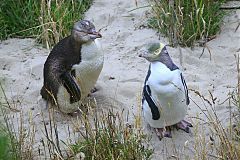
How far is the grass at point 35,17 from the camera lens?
4926 millimetres

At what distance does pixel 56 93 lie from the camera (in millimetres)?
4020

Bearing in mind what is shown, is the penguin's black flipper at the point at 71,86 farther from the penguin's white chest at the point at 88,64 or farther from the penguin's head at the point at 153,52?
the penguin's head at the point at 153,52

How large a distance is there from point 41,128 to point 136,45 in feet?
4.13

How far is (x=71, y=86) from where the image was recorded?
3.94 metres

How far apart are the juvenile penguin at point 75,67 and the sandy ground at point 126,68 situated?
181mm

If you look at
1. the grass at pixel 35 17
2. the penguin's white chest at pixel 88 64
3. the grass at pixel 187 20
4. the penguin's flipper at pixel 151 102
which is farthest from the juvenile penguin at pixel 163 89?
the grass at pixel 35 17

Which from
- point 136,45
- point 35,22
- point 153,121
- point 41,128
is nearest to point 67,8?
point 35,22

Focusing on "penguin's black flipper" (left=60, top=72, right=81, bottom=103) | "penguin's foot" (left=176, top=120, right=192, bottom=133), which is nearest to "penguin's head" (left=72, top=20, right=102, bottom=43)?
"penguin's black flipper" (left=60, top=72, right=81, bottom=103)

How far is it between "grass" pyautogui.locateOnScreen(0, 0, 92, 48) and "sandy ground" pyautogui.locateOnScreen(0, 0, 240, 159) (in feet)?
0.27

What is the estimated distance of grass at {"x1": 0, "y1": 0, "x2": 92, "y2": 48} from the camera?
4926mm

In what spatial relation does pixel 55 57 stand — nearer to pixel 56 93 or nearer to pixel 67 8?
pixel 56 93

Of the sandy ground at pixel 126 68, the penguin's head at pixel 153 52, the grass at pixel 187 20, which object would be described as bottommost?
the sandy ground at pixel 126 68

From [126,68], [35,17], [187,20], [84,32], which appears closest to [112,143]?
[84,32]

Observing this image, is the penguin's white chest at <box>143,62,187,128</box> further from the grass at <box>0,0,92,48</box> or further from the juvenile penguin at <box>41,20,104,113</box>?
the grass at <box>0,0,92,48</box>
